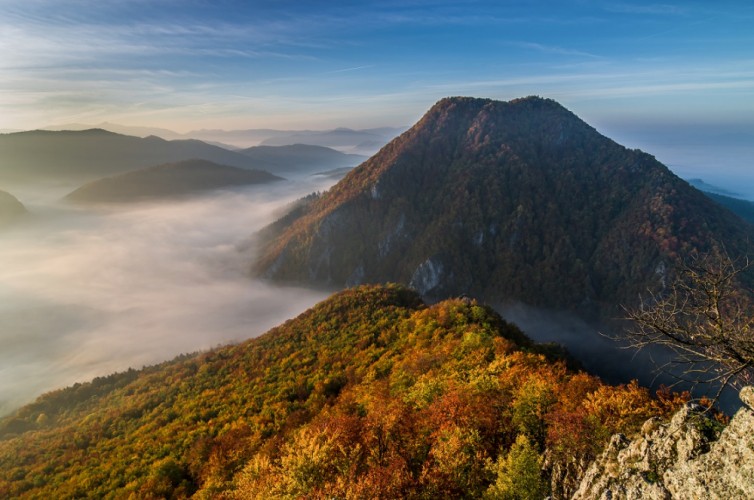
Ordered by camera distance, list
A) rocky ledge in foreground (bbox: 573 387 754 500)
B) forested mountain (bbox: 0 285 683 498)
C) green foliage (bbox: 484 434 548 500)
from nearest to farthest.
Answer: rocky ledge in foreground (bbox: 573 387 754 500)
green foliage (bbox: 484 434 548 500)
forested mountain (bbox: 0 285 683 498)

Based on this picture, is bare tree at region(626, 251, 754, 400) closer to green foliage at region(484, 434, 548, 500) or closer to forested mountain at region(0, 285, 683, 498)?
forested mountain at region(0, 285, 683, 498)

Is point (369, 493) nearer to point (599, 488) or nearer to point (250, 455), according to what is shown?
point (599, 488)

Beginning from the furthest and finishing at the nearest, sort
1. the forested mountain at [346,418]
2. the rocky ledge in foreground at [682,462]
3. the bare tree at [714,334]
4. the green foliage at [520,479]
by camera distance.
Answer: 1. the forested mountain at [346,418]
2. the green foliage at [520,479]
3. the bare tree at [714,334]
4. the rocky ledge in foreground at [682,462]

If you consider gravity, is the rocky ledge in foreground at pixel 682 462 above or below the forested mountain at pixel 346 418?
above

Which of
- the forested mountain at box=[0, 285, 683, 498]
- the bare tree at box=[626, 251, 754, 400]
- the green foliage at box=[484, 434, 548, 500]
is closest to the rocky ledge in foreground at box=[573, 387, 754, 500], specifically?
the bare tree at box=[626, 251, 754, 400]

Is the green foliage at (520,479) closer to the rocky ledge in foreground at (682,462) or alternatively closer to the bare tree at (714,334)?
the rocky ledge in foreground at (682,462)

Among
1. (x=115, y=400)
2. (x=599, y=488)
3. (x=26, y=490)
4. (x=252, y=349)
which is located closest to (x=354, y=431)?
(x=599, y=488)

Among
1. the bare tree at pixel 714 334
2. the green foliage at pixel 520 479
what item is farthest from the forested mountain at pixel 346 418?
the bare tree at pixel 714 334
